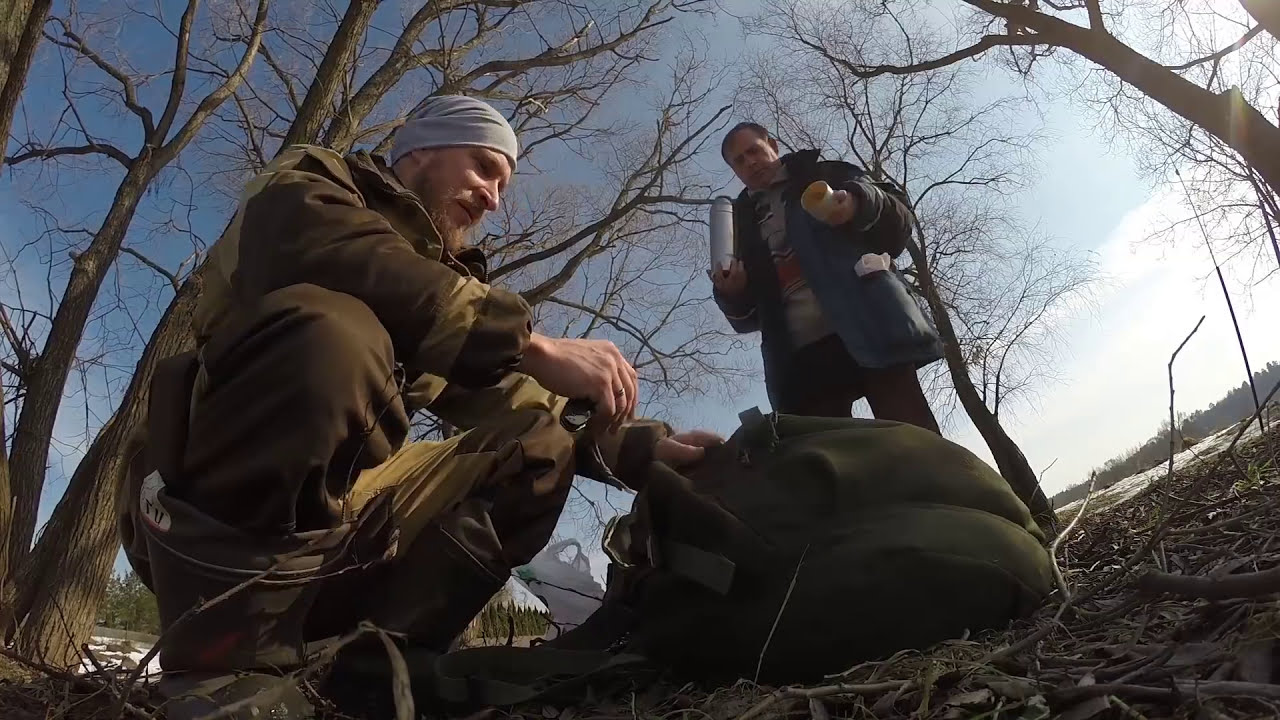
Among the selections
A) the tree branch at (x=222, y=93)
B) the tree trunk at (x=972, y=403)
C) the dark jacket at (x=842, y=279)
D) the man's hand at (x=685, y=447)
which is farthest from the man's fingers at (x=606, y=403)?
the tree branch at (x=222, y=93)

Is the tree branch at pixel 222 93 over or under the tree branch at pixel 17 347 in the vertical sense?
over

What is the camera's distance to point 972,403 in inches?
263

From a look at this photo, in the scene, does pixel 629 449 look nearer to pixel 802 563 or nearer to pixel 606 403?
pixel 606 403

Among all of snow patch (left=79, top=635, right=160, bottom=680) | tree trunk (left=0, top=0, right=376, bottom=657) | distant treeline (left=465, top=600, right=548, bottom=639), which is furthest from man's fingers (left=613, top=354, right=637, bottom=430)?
tree trunk (left=0, top=0, right=376, bottom=657)

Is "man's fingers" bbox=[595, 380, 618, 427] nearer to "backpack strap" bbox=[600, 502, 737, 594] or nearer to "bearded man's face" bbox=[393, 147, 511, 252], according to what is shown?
"backpack strap" bbox=[600, 502, 737, 594]

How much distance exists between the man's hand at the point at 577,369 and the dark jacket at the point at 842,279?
4.58ft

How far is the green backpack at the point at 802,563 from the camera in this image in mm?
1050

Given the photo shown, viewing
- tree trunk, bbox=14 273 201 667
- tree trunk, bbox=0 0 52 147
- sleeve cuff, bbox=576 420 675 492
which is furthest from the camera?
tree trunk, bbox=14 273 201 667

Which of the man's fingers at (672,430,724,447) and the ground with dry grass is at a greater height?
the man's fingers at (672,430,724,447)

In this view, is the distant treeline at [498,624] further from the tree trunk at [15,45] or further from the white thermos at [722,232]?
the tree trunk at [15,45]

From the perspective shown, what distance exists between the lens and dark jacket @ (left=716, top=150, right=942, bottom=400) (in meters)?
2.48

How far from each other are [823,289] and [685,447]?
1.41 metres

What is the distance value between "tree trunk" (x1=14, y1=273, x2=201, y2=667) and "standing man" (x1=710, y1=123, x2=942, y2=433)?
3.14m

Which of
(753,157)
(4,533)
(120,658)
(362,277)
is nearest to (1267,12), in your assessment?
(753,157)
